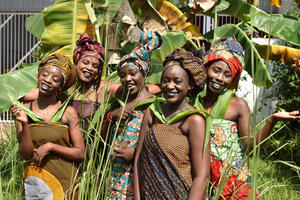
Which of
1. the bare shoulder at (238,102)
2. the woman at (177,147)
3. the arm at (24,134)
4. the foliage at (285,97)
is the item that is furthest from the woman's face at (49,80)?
the foliage at (285,97)

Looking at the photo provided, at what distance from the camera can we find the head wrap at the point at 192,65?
2.39 meters

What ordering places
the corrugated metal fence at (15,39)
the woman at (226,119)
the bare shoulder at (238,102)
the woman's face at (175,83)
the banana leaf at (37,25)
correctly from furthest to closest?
the corrugated metal fence at (15,39) → the banana leaf at (37,25) → the bare shoulder at (238,102) → the woman at (226,119) → the woman's face at (175,83)

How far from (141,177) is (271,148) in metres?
4.46

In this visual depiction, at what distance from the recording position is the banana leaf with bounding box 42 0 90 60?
180 inches

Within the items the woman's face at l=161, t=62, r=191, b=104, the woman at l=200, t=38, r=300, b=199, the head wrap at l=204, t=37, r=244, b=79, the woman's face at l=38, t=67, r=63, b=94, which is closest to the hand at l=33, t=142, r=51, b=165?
the woman's face at l=38, t=67, r=63, b=94

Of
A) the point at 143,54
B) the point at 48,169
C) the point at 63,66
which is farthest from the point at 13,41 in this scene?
the point at 48,169

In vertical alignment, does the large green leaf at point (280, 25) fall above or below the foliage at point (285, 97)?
above

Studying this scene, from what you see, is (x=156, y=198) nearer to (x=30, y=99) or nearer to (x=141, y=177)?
(x=141, y=177)

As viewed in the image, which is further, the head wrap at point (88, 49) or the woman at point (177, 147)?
the head wrap at point (88, 49)

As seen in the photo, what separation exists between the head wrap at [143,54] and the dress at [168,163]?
0.72 metres

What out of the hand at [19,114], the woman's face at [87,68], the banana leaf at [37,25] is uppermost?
the banana leaf at [37,25]

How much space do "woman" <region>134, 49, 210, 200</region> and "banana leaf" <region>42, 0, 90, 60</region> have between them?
7.86 ft

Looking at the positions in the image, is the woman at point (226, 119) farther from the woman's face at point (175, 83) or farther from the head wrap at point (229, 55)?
the woman's face at point (175, 83)

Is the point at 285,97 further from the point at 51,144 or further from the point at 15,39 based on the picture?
the point at 15,39
